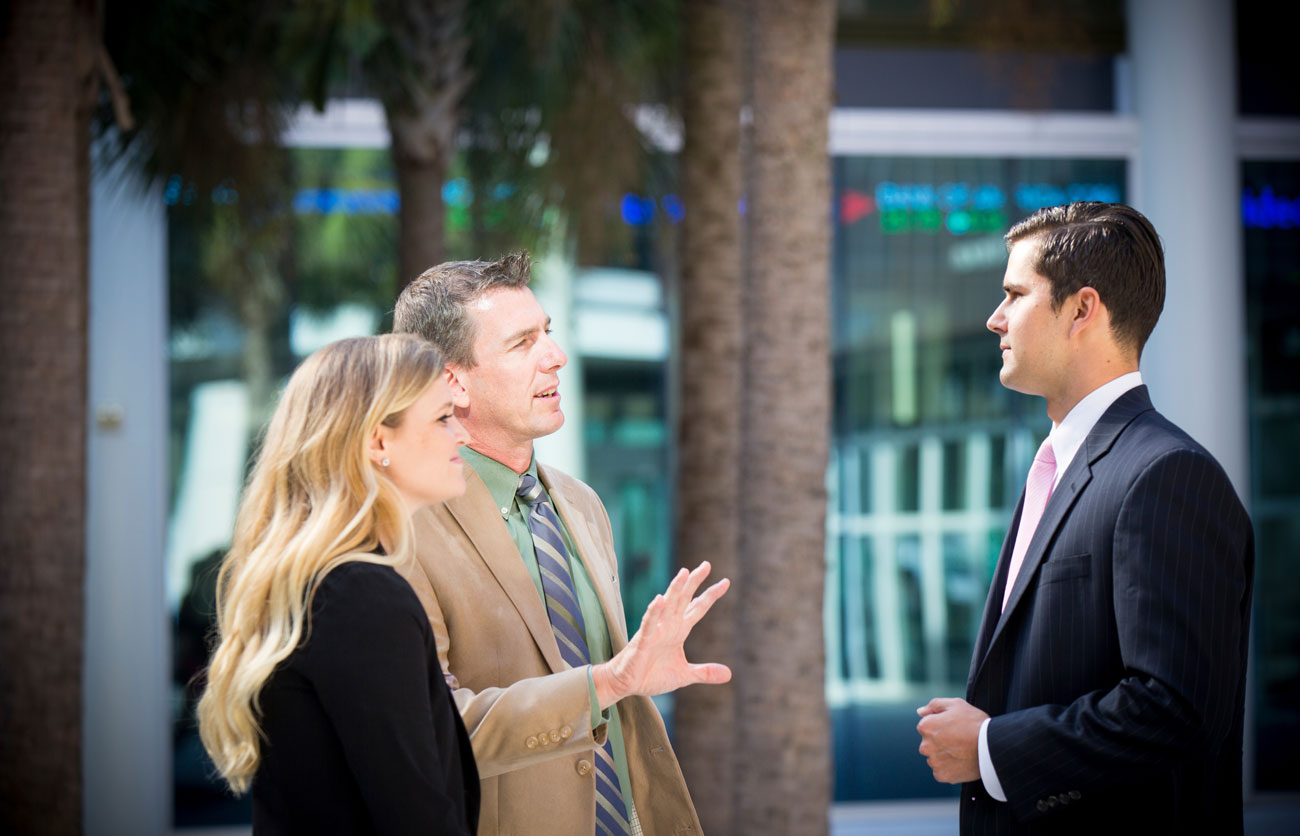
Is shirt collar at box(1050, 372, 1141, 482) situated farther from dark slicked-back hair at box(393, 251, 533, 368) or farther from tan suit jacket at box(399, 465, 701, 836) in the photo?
dark slicked-back hair at box(393, 251, 533, 368)

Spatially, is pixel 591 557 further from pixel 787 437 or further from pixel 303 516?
pixel 787 437

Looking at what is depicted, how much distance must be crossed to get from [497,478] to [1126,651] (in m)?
1.33

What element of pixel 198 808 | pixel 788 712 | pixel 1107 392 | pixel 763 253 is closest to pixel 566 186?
pixel 763 253

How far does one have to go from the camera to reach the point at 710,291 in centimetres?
566

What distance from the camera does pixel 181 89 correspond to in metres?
6.15

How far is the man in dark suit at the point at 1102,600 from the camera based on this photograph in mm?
1963

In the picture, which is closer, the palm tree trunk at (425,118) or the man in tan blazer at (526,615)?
the man in tan blazer at (526,615)

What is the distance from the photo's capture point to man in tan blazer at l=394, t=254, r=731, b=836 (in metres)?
2.16

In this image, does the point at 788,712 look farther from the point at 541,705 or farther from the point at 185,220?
the point at 185,220

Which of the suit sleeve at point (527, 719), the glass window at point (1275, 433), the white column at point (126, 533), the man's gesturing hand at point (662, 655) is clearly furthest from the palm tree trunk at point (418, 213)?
the glass window at point (1275, 433)

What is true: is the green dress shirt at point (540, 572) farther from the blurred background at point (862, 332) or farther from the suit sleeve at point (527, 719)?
the blurred background at point (862, 332)

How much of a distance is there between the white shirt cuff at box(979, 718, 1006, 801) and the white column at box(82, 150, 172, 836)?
700 cm

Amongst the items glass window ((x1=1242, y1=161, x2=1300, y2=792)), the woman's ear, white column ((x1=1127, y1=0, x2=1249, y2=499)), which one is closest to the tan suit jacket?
the woman's ear

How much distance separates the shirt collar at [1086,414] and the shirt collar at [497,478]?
3.79 ft
